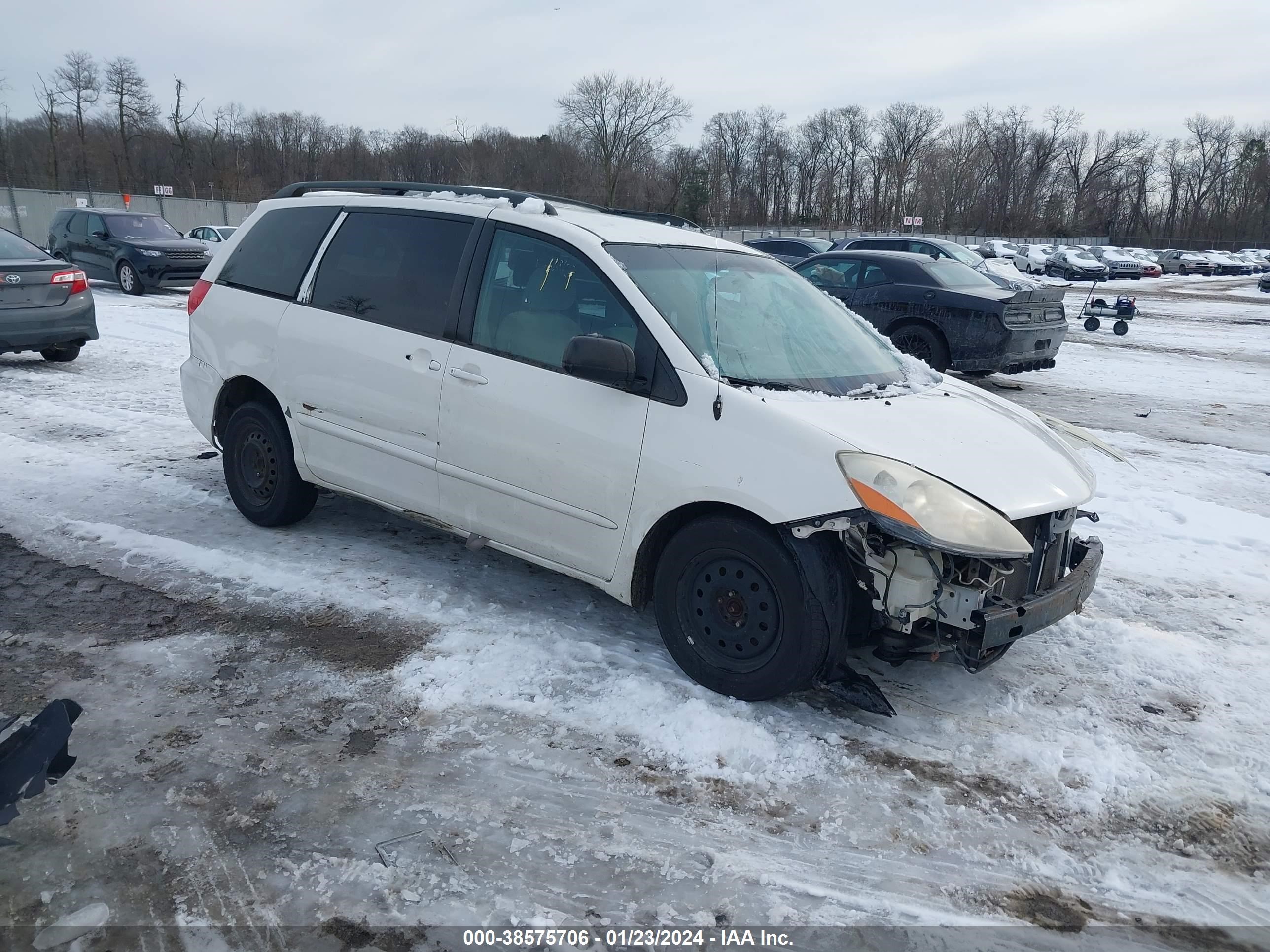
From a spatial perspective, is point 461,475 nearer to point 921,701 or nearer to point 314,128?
point 921,701

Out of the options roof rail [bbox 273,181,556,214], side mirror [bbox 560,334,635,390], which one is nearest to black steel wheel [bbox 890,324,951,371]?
roof rail [bbox 273,181,556,214]

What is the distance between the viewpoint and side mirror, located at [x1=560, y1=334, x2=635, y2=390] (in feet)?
12.0

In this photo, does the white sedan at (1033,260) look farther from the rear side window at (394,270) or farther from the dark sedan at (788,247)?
the rear side window at (394,270)

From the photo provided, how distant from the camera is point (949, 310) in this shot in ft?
35.8

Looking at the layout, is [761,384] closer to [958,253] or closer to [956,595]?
[956,595]

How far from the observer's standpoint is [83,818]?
287 cm

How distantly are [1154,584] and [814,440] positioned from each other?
2.92 metres

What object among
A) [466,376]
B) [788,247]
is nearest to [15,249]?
[466,376]

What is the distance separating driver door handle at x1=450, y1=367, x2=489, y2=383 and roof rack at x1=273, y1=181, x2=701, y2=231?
3.09 ft

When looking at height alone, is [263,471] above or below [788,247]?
below

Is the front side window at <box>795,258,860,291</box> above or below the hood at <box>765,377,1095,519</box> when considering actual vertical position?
above

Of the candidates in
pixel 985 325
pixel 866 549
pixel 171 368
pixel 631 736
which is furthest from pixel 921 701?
pixel 171 368

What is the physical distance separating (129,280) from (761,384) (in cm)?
1833

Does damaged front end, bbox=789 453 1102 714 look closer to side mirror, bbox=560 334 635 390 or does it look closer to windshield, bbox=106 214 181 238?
side mirror, bbox=560 334 635 390
